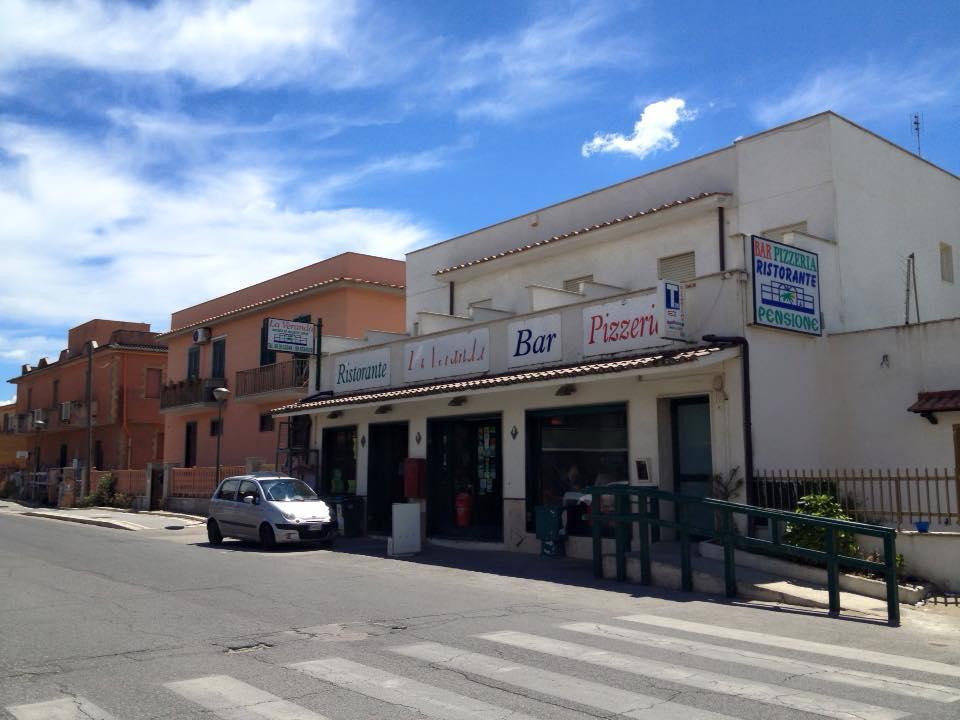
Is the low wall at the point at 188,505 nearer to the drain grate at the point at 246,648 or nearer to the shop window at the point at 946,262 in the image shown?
the drain grate at the point at 246,648

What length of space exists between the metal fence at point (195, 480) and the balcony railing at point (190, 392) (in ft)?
14.4

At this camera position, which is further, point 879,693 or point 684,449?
point 684,449

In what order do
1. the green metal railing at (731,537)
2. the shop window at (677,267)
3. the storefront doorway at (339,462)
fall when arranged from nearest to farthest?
the green metal railing at (731,537), the shop window at (677,267), the storefront doorway at (339,462)

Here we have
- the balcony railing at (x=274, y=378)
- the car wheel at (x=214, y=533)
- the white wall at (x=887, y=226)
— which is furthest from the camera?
the balcony railing at (x=274, y=378)

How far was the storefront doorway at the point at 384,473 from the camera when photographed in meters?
21.3

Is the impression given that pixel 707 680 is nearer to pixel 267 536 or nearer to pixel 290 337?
pixel 267 536

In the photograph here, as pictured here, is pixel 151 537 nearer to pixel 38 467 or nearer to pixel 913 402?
pixel 913 402

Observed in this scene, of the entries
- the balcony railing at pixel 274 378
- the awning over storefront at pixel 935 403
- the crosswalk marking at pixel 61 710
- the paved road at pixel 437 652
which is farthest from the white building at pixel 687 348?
the crosswalk marking at pixel 61 710

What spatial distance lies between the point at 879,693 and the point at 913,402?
968 cm

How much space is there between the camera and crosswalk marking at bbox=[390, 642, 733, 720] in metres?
5.92

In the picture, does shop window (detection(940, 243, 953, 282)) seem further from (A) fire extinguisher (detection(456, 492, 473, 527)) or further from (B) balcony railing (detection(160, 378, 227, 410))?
(B) balcony railing (detection(160, 378, 227, 410))

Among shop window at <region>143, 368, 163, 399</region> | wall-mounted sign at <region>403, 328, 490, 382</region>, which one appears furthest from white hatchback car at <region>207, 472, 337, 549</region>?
shop window at <region>143, 368, 163, 399</region>

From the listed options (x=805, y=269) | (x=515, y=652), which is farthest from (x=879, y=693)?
(x=805, y=269)

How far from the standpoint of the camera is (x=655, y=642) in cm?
843
